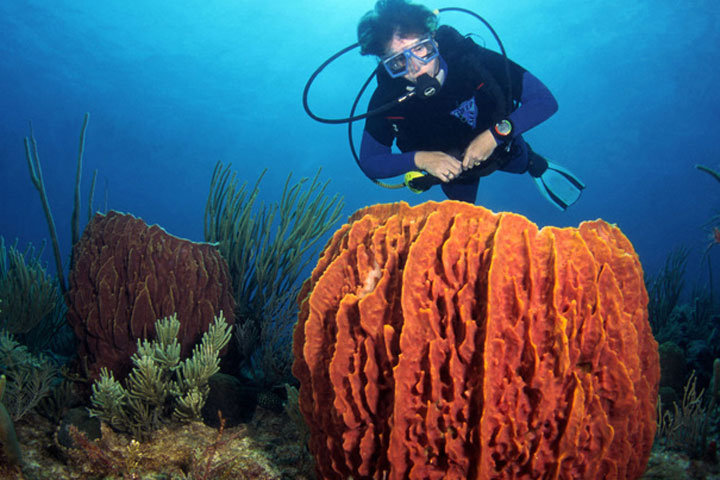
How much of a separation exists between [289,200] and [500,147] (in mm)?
2556

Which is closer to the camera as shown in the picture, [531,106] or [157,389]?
[157,389]

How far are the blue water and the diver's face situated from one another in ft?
56.2

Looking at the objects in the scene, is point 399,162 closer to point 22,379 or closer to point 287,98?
point 22,379

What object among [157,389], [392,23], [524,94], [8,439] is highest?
[392,23]

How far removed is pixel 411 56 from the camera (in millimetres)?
3754

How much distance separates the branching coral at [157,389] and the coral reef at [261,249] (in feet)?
3.71

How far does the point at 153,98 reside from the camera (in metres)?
44.7

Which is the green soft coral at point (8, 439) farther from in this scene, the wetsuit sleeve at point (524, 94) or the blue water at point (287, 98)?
the blue water at point (287, 98)

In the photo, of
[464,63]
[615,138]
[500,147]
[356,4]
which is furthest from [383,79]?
[615,138]

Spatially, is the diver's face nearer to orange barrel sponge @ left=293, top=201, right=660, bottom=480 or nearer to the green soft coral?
orange barrel sponge @ left=293, top=201, right=660, bottom=480

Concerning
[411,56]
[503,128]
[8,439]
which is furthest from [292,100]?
[8,439]

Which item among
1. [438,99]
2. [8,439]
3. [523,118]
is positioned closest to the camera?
[8,439]

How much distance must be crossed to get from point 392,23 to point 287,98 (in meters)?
49.1

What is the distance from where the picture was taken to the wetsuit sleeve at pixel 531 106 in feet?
11.9
